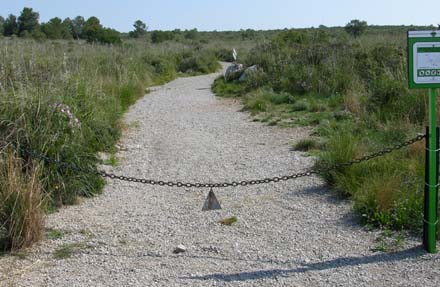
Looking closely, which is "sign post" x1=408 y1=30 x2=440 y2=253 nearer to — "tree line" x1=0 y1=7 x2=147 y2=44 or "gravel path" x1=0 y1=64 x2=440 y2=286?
"gravel path" x1=0 y1=64 x2=440 y2=286

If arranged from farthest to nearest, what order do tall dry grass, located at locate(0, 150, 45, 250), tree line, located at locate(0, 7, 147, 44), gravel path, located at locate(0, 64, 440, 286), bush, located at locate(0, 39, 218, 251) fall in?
1. tree line, located at locate(0, 7, 147, 44)
2. bush, located at locate(0, 39, 218, 251)
3. tall dry grass, located at locate(0, 150, 45, 250)
4. gravel path, located at locate(0, 64, 440, 286)

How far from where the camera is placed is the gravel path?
4.38m

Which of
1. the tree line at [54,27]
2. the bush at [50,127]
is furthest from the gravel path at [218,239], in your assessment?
the tree line at [54,27]

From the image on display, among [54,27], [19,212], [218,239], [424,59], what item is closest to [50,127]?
[19,212]

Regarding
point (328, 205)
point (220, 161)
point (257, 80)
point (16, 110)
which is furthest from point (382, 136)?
point (257, 80)

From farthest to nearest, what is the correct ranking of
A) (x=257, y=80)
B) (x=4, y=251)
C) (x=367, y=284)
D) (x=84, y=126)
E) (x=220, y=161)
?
(x=257, y=80) < (x=220, y=161) < (x=84, y=126) < (x=4, y=251) < (x=367, y=284)

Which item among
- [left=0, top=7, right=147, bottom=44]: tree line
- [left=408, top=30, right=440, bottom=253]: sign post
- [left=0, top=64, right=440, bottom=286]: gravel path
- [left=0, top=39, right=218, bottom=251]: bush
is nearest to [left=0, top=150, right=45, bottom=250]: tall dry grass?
[left=0, top=39, right=218, bottom=251]: bush

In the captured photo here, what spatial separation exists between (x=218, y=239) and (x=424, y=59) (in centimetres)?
230

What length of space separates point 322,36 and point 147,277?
1939 centimetres

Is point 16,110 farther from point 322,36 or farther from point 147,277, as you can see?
point 322,36

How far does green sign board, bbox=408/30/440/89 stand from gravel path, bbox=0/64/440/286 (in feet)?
4.50

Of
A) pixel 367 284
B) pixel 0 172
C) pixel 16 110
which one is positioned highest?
pixel 16 110

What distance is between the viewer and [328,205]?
20.0ft

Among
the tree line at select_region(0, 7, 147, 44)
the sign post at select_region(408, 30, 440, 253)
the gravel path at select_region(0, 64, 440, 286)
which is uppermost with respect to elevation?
the tree line at select_region(0, 7, 147, 44)
